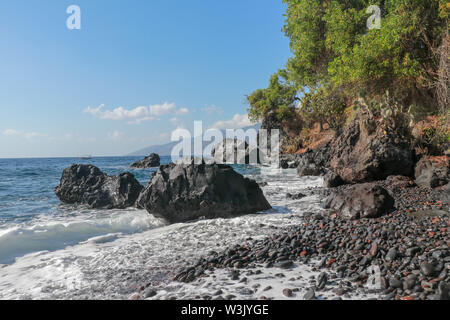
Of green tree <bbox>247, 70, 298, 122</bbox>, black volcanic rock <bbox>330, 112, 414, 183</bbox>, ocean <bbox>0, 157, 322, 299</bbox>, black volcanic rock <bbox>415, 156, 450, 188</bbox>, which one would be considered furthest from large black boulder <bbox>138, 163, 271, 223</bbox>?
green tree <bbox>247, 70, 298, 122</bbox>

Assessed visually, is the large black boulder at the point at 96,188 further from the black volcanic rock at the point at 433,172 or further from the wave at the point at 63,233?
the black volcanic rock at the point at 433,172

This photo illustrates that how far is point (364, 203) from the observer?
6656 millimetres

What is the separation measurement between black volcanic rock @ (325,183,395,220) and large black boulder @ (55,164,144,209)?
8642 millimetres

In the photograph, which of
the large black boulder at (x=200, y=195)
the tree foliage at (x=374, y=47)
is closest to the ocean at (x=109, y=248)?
the large black boulder at (x=200, y=195)

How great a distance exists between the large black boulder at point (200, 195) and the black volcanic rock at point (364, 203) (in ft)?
8.46

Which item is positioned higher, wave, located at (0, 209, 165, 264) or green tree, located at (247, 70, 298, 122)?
green tree, located at (247, 70, 298, 122)

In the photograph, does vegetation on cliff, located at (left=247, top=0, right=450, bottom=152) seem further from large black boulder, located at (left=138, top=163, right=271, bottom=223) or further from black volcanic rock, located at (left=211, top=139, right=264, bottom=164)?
black volcanic rock, located at (left=211, top=139, right=264, bottom=164)

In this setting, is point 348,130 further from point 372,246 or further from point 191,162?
point 372,246

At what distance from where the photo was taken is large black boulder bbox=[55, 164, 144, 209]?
39.3 feet

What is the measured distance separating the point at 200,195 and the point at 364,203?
4600mm

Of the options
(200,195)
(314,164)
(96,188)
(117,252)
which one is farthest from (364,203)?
(314,164)

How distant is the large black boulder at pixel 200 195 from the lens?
27.6 ft

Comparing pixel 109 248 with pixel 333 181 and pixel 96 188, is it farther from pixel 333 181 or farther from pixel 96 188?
pixel 333 181
